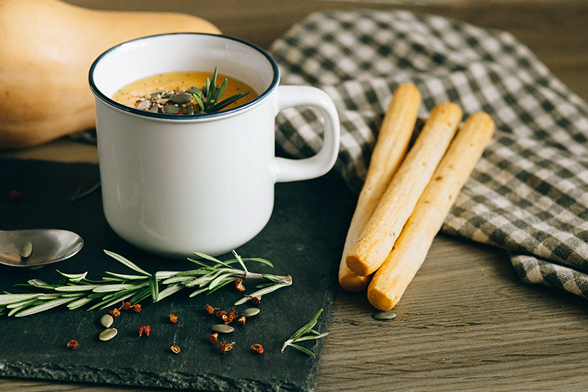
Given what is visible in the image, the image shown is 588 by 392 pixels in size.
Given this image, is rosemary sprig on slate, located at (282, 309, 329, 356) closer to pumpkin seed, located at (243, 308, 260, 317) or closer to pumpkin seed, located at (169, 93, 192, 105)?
pumpkin seed, located at (243, 308, 260, 317)

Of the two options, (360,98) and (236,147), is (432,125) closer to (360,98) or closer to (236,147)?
(360,98)

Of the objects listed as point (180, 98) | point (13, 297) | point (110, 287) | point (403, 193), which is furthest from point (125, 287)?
point (403, 193)

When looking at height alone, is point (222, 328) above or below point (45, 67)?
below

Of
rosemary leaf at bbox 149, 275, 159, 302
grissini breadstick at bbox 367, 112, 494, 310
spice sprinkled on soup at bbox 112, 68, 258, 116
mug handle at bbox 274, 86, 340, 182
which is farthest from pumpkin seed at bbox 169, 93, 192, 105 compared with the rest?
grissini breadstick at bbox 367, 112, 494, 310

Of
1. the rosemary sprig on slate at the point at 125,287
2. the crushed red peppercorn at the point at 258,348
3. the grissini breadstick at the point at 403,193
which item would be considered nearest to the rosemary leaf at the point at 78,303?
the rosemary sprig on slate at the point at 125,287

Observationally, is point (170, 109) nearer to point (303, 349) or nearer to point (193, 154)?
point (193, 154)

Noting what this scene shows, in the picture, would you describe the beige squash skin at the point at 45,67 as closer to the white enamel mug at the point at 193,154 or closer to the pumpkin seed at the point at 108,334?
the white enamel mug at the point at 193,154
